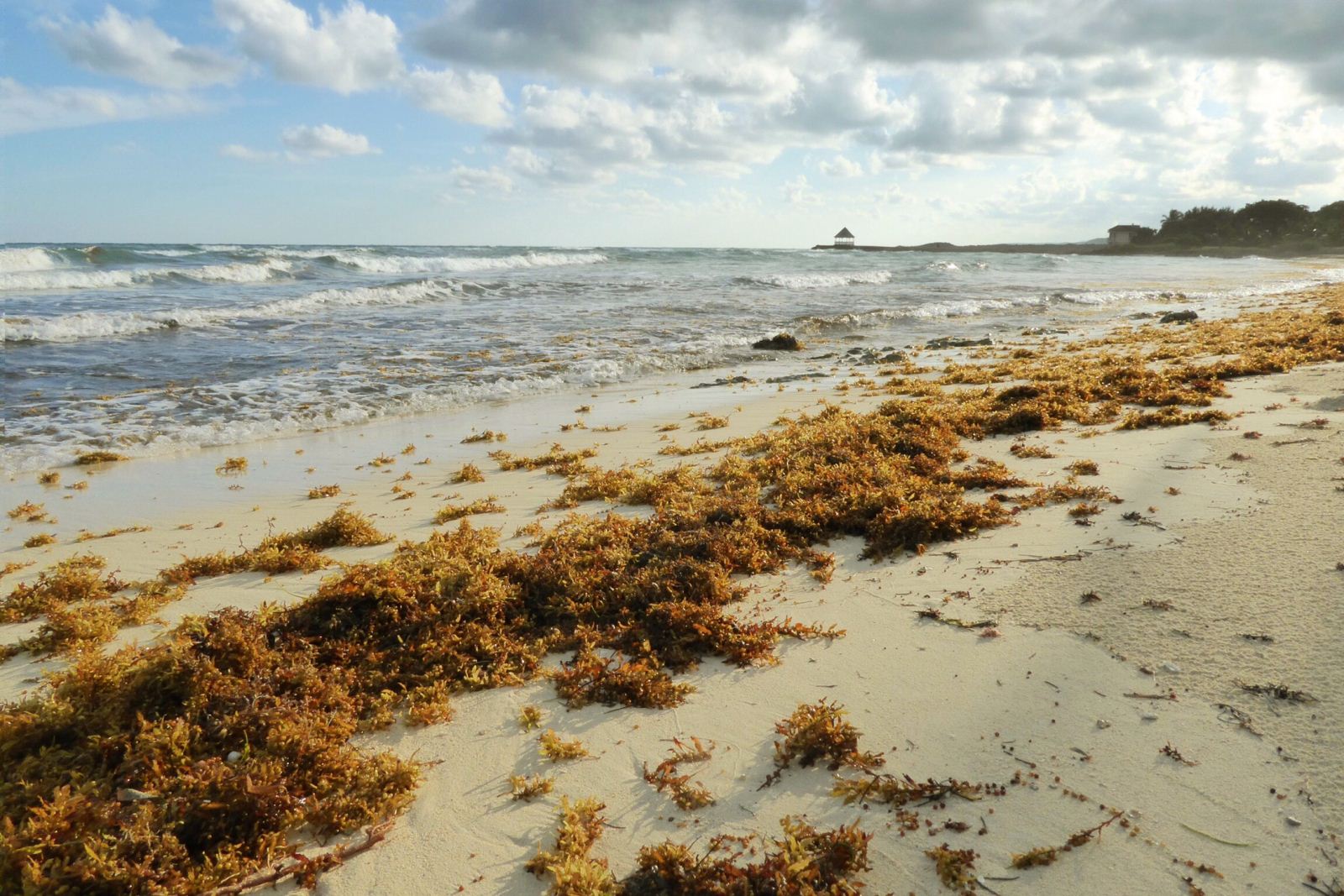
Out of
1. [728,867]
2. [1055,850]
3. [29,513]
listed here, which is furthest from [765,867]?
[29,513]

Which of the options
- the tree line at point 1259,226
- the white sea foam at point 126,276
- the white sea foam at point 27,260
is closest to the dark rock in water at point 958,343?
the white sea foam at point 126,276

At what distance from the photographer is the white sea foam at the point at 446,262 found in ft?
113

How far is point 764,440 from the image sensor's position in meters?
5.97

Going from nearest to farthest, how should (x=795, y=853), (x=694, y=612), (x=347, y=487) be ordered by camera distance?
(x=795, y=853) → (x=694, y=612) → (x=347, y=487)

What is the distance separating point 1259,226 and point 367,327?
270 feet

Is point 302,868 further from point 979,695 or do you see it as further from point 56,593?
point 56,593

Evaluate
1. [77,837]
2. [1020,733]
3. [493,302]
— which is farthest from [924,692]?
[493,302]

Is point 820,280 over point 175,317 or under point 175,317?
over

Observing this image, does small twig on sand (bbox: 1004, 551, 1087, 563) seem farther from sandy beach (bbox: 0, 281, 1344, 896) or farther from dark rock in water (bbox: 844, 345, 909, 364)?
dark rock in water (bbox: 844, 345, 909, 364)

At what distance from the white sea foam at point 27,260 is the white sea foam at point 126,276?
132cm

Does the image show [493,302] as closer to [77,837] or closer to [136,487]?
[136,487]

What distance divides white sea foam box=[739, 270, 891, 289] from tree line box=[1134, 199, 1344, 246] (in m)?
53.8

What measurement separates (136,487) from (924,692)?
6.16 meters

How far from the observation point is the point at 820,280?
30.6 m
